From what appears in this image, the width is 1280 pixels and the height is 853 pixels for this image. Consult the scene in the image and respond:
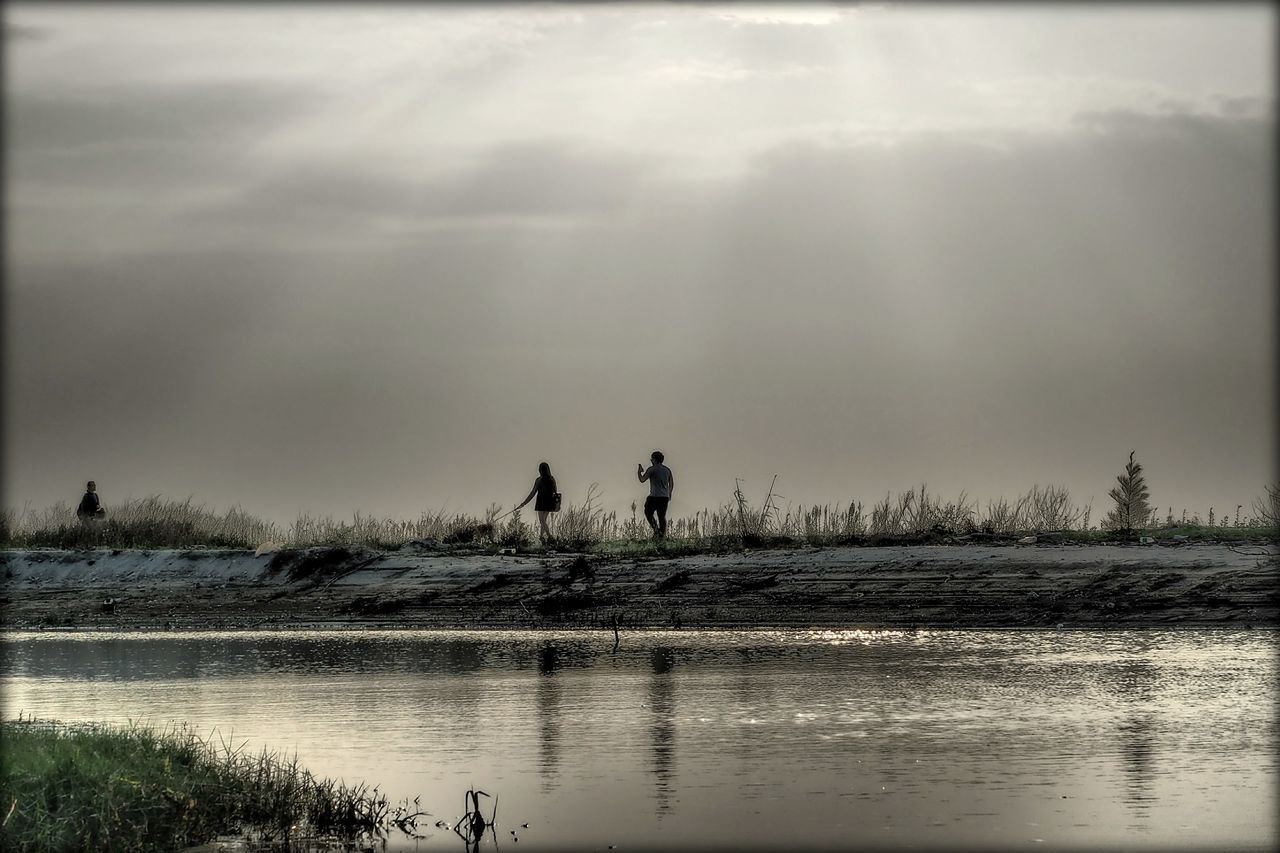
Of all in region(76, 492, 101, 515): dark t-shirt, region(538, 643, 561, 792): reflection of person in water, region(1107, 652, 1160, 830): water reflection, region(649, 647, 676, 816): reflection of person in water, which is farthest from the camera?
region(76, 492, 101, 515): dark t-shirt

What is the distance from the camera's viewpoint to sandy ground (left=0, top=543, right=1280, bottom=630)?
22391mm

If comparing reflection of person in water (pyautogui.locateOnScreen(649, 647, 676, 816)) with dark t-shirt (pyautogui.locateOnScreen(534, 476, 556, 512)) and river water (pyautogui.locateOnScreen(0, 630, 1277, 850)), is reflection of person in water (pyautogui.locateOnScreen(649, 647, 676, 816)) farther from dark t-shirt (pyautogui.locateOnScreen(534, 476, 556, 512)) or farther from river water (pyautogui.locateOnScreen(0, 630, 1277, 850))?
dark t-shirt (pyautogui.locateOnScreen(534, 476, 556, 512))

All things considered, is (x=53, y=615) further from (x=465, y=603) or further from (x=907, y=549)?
(x=907, y=549)

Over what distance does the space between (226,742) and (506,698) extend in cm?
341

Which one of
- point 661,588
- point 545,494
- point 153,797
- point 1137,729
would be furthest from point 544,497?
point 153,797

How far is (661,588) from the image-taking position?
26078mm

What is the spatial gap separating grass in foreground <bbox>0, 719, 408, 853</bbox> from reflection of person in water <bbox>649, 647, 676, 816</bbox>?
190 cm

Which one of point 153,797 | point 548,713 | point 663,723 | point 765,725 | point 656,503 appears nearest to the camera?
point 153,797

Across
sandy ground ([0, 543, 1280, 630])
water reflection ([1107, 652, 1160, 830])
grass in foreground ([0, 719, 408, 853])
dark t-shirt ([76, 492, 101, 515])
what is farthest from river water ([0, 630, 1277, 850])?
dark t-shirt ([76, 492, 101, 515])

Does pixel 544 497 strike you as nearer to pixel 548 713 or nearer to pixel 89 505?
pixel 89 505

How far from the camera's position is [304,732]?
1401 cm

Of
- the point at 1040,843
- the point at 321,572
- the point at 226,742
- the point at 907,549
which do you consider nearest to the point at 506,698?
the point at 226,742

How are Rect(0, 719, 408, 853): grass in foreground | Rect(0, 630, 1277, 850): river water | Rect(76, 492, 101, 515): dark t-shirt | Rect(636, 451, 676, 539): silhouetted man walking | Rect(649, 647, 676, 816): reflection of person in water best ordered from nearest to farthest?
Rect(0, 719, 408, 853): grass in foreground < Rect(0, 630, 1277, 850): river water < Rect(649, 647, 676, 816): reflection of person in water < Rect(636, 451, 676, 539): silhouetted man walking < Rect(76, 492, 101, 515): dark t-shirt

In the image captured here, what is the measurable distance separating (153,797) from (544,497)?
66.8ft
